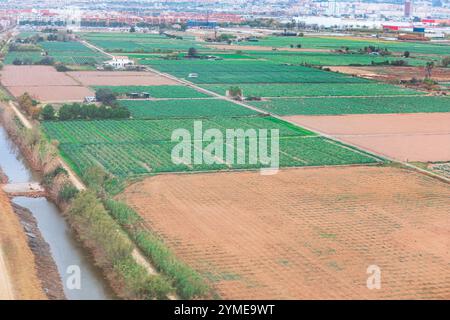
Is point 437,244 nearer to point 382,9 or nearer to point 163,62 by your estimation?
point 163,62

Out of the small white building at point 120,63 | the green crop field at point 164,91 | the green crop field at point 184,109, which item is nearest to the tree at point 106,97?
the green crop field at point 184,109

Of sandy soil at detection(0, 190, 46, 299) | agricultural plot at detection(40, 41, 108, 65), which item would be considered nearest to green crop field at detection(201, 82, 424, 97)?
agricultural plot at detection(40, 41, 108, 65)

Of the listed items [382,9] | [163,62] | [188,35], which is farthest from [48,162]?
[382,9]

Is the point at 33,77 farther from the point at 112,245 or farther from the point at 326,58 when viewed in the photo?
the point at 112,245

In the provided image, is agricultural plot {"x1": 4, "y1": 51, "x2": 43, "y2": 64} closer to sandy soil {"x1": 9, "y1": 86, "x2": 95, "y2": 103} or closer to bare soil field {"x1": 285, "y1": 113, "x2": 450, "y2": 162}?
sandy soil {"x1": 9, "y1": 86, "x2": 95, "y2": 103}

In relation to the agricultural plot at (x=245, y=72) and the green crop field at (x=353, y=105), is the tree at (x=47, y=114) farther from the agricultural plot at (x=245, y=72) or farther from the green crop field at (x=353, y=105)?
the agricultural plot at (x=245, y=72)

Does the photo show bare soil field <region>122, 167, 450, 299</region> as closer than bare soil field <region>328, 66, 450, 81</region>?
Yes
